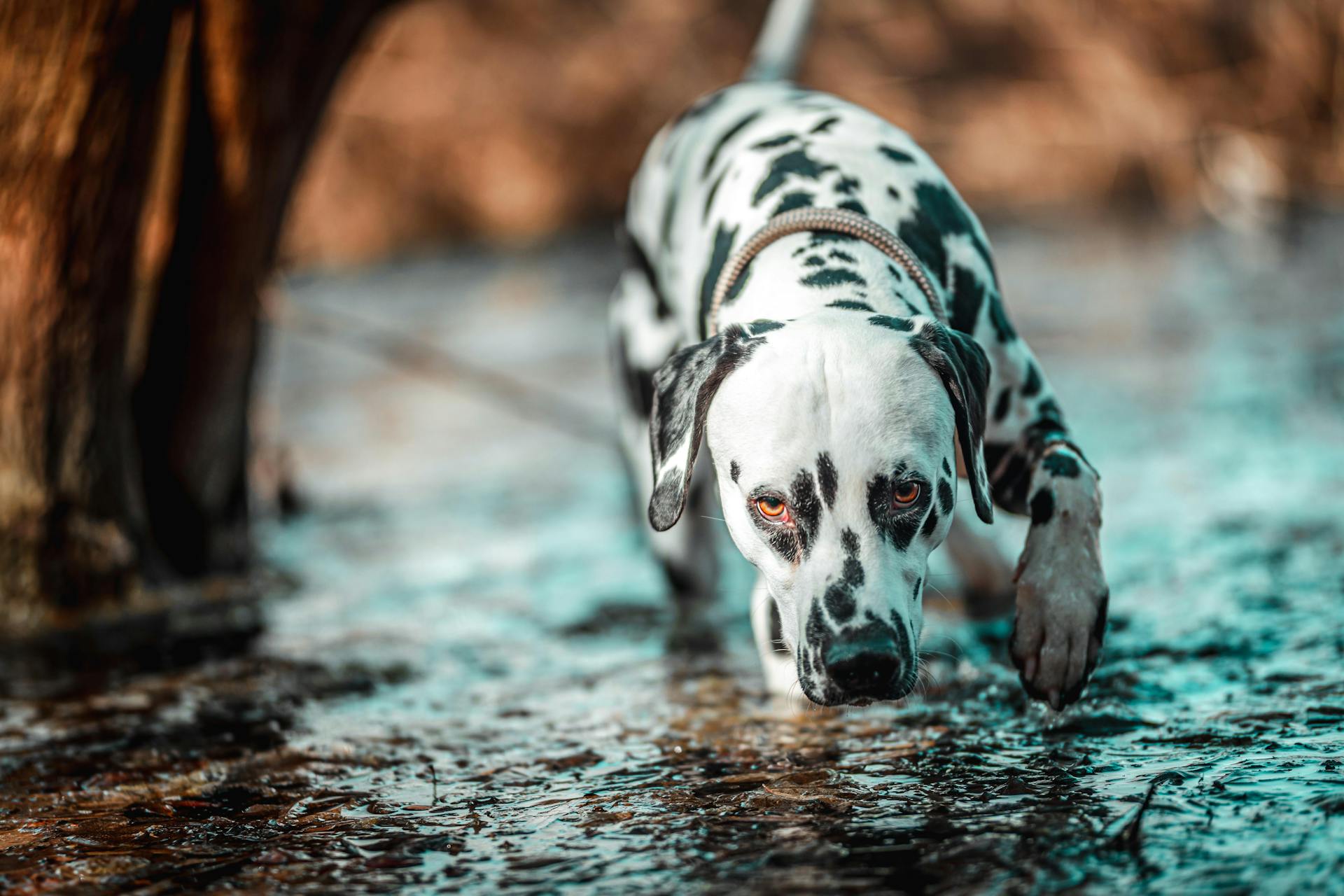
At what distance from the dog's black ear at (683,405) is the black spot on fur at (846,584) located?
1.43 ft

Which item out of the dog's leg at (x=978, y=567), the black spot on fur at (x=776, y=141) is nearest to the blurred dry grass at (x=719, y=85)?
the dog's leg at (x=978, y=567)

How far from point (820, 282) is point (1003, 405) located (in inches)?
22.6

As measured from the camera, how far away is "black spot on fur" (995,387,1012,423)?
12.0 feet

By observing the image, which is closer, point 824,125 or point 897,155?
point 897,155

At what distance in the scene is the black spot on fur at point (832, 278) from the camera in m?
3.47

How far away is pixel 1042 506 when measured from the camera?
3.49 m

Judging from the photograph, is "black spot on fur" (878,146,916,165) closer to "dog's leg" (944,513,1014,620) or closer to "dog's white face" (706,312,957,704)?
"dog's white face" (706,312,957,704)

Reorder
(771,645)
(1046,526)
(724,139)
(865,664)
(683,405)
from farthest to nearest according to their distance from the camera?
(724,139)
(771,645)
(1046,526)
(683,405)
(865,664)

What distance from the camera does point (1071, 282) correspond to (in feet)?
37.4

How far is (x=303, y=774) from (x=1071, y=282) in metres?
9.06

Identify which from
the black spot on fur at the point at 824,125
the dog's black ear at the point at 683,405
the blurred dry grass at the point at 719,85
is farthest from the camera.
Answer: the blurred dry grass at the point at 719,85

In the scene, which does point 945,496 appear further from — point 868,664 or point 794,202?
point 794,202

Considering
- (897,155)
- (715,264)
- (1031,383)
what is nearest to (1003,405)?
(1031,383)

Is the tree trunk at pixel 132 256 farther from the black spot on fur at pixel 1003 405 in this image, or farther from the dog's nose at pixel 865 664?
the dog's nose at pixel 865 664
